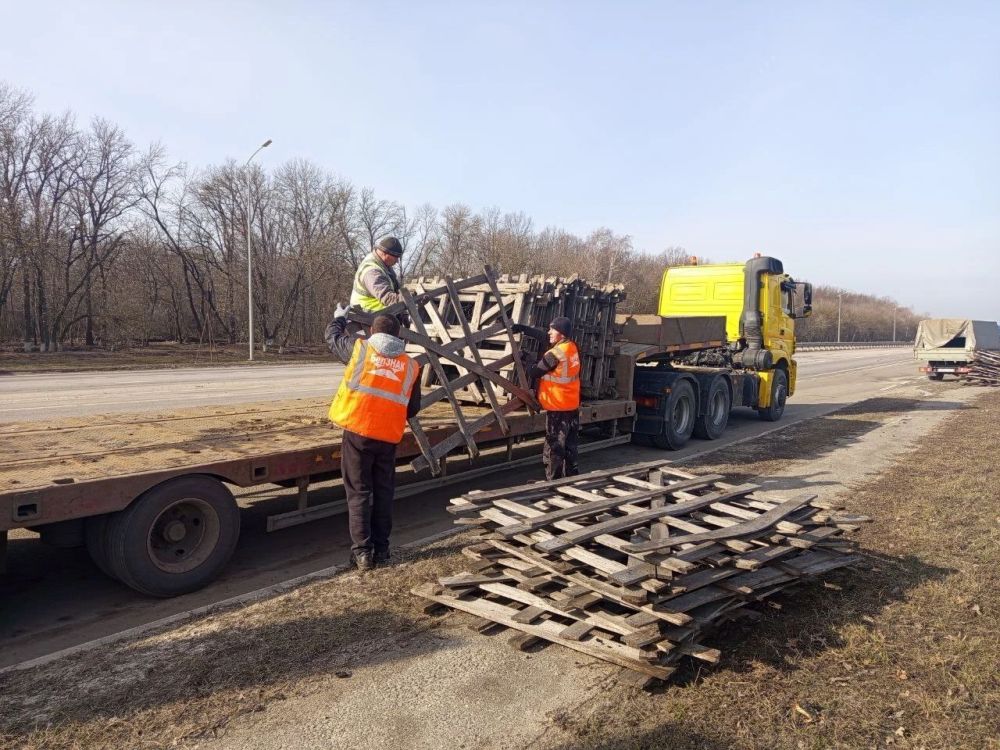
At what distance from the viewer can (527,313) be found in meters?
7.64

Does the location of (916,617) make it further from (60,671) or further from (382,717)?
(60,671)

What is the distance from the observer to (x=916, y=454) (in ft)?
33.8

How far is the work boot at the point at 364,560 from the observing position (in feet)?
16.6

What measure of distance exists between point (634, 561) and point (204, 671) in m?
2.44

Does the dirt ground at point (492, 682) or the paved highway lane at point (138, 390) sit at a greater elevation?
the paved highway lane at point (138, 390)

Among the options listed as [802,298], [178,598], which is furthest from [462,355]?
[802,298]

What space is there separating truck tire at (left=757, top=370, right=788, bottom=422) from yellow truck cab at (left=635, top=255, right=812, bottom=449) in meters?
0.02

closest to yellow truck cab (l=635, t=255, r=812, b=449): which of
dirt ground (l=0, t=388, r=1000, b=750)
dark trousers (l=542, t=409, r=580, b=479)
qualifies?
dark trousers (l=542, t=409, r=580, b=479)

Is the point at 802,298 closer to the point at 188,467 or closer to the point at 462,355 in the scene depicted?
the point at 462,355

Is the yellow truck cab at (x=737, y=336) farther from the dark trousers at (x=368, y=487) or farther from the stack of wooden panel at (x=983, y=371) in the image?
the stack of wooden panel at (x=983, y=371)

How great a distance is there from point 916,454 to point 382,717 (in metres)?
9.92

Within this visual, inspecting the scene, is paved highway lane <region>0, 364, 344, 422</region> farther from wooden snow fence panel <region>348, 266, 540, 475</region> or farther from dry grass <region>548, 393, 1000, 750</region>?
dry grass <region>548, 393, 1000, 750</region>

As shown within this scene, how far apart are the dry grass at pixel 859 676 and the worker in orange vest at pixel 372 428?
2.35 m

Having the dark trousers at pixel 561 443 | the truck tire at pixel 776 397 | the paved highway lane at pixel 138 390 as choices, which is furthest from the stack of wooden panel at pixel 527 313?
the truck tire at pixel 776 397
